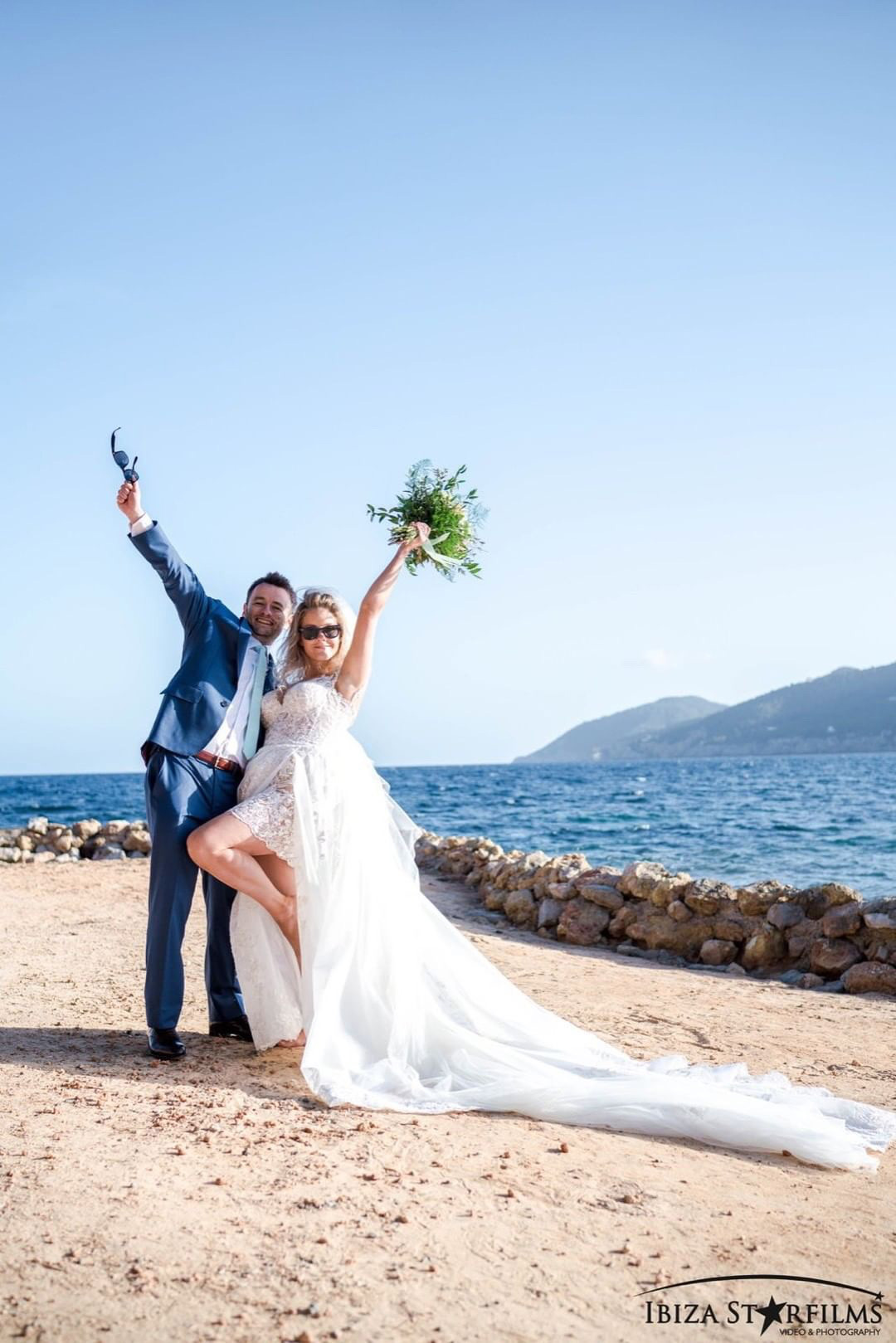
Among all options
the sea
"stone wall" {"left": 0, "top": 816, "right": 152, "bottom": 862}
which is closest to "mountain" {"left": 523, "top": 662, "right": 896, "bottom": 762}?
the sea

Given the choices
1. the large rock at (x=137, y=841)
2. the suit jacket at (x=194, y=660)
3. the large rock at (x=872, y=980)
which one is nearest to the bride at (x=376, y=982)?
the suit jacket at (x=194, y=660)

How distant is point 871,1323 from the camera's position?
3139 mm

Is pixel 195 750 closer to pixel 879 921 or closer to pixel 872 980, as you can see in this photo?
pixel 872 980

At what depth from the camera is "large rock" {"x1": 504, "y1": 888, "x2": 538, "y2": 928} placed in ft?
38.2

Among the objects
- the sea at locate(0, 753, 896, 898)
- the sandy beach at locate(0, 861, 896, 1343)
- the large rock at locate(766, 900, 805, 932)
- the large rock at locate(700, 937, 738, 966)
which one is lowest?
the sea at locate(0, 753, 896, 898)

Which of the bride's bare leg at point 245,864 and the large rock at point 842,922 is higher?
the bride's bare leg at point 245,864

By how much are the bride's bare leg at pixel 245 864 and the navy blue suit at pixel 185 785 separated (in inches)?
6.7

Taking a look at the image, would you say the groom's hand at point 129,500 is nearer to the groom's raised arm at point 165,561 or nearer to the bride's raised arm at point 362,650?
Answer: the groom's raised arm at point 165,561

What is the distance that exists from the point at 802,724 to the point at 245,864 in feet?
453

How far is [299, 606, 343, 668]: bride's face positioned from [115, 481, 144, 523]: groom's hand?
0.96m

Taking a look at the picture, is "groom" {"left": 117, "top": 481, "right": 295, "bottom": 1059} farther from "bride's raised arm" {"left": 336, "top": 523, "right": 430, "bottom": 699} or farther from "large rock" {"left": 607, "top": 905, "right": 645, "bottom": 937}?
"large rock" {"left": 607, "top": 905, "right": 645, "bottom": 937}

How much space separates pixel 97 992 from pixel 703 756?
14250cm

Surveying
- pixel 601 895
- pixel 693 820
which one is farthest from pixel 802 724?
pixel 601 895

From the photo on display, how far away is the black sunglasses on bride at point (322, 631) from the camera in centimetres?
556
